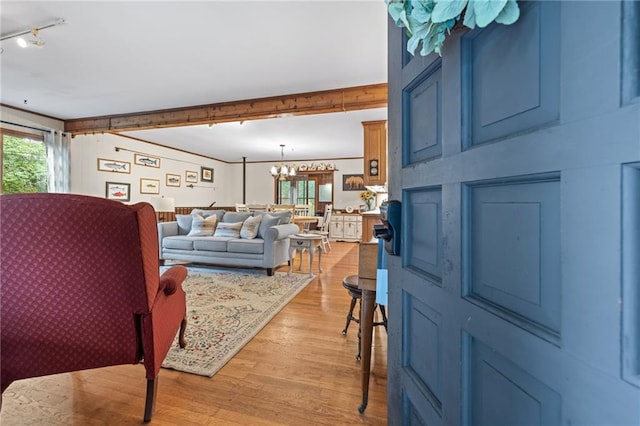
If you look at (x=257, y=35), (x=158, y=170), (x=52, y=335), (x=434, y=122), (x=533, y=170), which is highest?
(x=257, y=35)

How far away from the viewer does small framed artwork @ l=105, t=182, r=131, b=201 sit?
18.4 ft

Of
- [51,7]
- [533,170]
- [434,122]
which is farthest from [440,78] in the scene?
[51,7]

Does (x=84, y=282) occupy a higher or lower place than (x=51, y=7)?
lower

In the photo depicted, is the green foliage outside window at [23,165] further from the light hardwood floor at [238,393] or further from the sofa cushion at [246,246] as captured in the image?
the light hardwood floor at [238,393]

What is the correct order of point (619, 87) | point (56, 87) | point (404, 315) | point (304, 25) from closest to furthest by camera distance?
point (619, 87) → point (404, 315) → point (304, 25) → point (56, 87)

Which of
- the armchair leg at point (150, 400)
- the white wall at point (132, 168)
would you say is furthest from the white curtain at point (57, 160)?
the armchair leg at point (150, 400)

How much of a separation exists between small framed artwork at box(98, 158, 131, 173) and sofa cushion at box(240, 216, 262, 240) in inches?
132

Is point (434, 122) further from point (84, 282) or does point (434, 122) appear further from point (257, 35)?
point (257, 35)

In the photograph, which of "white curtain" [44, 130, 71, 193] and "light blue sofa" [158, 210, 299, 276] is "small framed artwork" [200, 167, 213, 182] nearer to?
"white curtain" [44, 130, 71, 193]

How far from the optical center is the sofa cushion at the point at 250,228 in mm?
4379

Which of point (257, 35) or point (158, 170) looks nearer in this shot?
point (257, 35)

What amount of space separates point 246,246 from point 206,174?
17.2ft

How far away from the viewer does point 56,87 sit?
11.8 ft

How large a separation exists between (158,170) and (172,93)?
3.51 m
